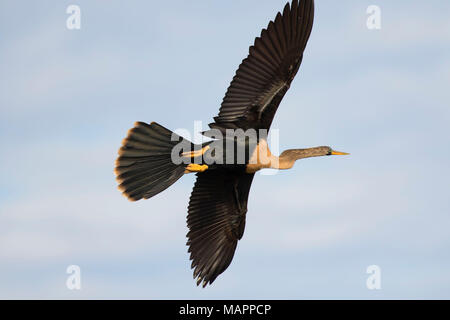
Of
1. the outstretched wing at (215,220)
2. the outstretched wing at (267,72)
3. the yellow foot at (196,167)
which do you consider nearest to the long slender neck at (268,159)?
the outstretched wing at (267,72)

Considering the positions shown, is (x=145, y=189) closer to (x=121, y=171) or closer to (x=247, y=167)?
(x=121, y=171)

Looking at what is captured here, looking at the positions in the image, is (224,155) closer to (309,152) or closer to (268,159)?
(268,159)

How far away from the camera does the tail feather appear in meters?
9.86

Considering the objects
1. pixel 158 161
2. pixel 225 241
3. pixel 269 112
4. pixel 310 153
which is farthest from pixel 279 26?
pixel 225 241

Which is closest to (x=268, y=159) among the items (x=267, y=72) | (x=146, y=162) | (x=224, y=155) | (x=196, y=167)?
(x=224, y=155)

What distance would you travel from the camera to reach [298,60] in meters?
10.7

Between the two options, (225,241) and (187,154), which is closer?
(187,154)

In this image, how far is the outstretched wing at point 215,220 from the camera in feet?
36.6

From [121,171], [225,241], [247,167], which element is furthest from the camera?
[225,241]

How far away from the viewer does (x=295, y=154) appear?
425 inches

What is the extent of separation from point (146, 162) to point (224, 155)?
1.15m

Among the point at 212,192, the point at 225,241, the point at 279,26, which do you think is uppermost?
the point at 279,26

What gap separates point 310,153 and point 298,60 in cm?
141

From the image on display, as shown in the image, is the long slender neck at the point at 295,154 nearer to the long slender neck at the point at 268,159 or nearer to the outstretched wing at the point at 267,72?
the long slender neck at the point at 268,159
